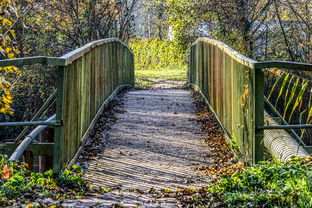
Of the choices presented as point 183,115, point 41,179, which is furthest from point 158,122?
point 41,179

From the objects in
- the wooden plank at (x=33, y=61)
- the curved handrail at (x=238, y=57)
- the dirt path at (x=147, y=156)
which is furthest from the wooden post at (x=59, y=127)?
the curved handrail at (x=238, y=57)

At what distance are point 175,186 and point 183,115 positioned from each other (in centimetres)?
527

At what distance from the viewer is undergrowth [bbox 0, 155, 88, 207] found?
17.1 feet

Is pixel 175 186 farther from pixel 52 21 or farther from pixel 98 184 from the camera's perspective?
pixel 52 21

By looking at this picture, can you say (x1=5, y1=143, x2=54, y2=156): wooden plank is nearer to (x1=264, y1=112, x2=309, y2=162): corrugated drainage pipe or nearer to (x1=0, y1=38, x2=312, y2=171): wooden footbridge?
(x1=0, y1=38, x2=312, y2=171): wooden footbridge

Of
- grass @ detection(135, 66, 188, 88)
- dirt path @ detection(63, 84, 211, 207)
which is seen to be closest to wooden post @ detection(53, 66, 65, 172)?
dirt path @ detection(63, 84, 211, 207)

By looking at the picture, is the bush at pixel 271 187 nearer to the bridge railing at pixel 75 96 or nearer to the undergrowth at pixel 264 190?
the undergrowth at pixel 264 190

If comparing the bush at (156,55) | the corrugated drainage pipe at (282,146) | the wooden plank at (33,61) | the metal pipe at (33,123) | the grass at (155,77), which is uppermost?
the bush at (156,55)

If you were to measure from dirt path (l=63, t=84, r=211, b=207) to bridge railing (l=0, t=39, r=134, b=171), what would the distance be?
1.49ft

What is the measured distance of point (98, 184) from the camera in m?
6.66

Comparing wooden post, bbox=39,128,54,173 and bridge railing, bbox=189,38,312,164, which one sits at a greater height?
bridge railing, bbox=189,38,312,164

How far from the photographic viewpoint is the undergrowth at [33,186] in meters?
5.20

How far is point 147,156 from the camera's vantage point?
329 inches

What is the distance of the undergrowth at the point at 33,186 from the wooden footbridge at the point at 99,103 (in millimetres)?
369
